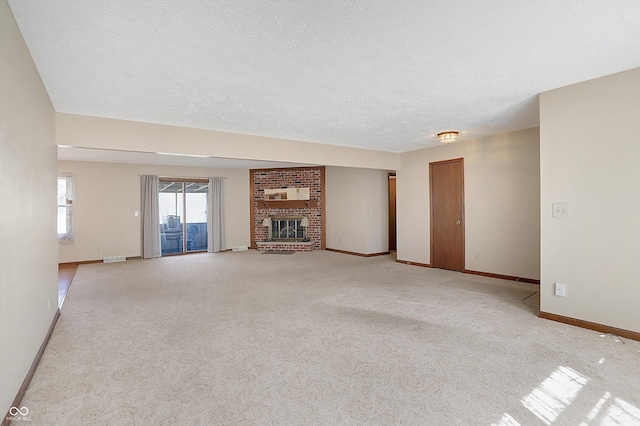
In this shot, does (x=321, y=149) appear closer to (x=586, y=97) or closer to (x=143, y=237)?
(x=586, y=97)

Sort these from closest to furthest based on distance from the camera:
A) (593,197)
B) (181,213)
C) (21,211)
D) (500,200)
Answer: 1. (21,211)
2. (593,197)
3. (500,200)
4. (181,213)

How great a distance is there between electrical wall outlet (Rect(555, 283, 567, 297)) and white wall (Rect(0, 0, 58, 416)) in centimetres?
451

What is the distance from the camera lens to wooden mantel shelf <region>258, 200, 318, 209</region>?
8.94m

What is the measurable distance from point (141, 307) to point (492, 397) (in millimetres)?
3920

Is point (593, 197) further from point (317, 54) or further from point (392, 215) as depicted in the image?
point (392, 215)

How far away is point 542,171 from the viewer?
11.0ft

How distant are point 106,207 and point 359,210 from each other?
619 centimetres

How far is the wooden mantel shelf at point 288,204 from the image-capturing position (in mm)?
8938

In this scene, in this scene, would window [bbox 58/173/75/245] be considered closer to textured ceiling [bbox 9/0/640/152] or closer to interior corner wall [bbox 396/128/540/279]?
textured ceiling [bbox 9/0/640/152]

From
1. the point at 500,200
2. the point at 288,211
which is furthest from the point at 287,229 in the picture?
the point at 500,200

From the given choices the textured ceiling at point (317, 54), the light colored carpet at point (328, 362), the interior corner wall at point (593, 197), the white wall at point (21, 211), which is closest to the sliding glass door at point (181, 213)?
the light colored carpet at point (328, 362)

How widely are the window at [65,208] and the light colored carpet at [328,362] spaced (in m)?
3.73

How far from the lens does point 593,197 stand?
3.02 meters

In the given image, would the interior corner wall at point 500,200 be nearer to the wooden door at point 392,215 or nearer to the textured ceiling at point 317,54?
the textured ceiling at point 317,54
